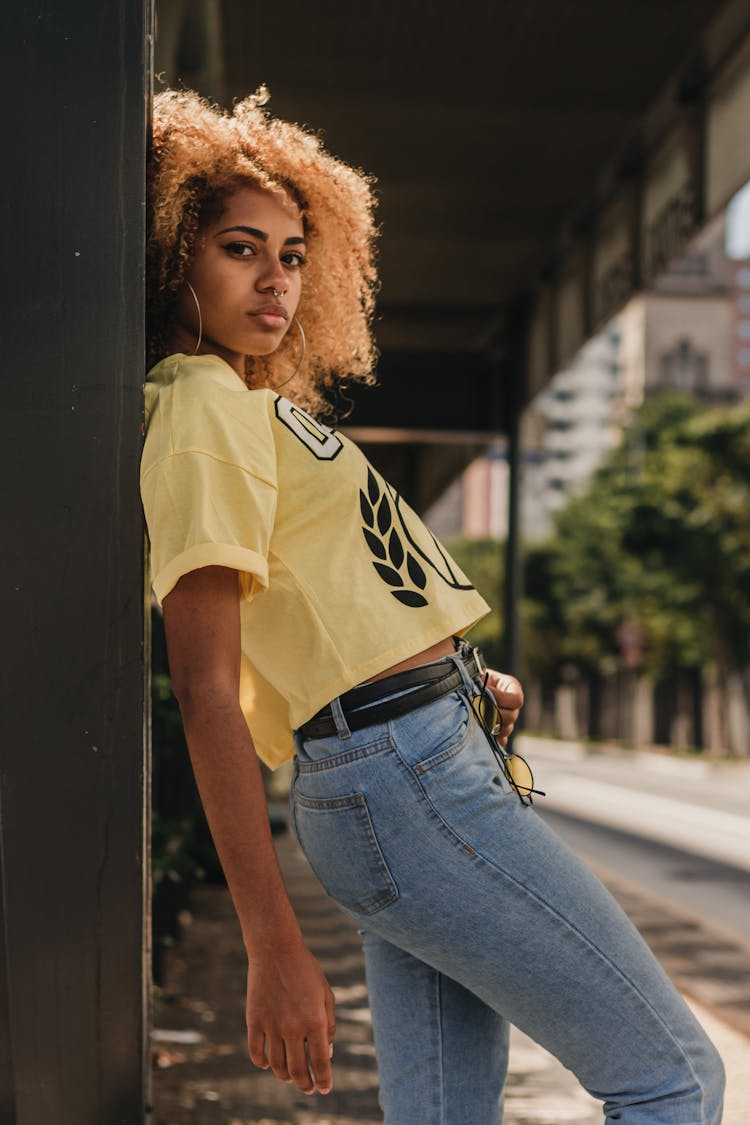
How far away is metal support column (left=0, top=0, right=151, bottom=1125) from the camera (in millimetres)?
1713

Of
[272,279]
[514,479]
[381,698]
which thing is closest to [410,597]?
[381,698]

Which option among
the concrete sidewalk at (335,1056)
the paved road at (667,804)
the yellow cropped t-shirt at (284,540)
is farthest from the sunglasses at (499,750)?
the paved road at (667,804)

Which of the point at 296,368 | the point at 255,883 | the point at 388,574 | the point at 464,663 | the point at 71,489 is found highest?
the point at 296,368

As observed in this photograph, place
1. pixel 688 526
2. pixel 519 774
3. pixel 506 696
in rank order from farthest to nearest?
pixel 688 526, pixel 506 696, pixel 519 774

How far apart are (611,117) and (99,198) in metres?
9.46

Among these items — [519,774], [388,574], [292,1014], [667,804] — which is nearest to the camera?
[292,1014]

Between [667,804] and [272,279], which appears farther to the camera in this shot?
[667,804]

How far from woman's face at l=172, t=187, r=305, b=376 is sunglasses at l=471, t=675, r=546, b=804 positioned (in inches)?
22.9

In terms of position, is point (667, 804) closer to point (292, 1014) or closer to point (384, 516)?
point (384, 516)

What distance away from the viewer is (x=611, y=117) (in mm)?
10492

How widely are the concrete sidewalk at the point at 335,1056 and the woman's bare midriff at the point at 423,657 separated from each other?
70 cm

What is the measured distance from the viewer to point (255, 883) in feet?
5.20

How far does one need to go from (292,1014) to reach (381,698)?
0.39 m

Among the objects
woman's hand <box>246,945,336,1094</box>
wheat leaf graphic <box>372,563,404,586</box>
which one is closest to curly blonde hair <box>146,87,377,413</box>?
wheat leaf graphic <box>372,563,404,586</box>
